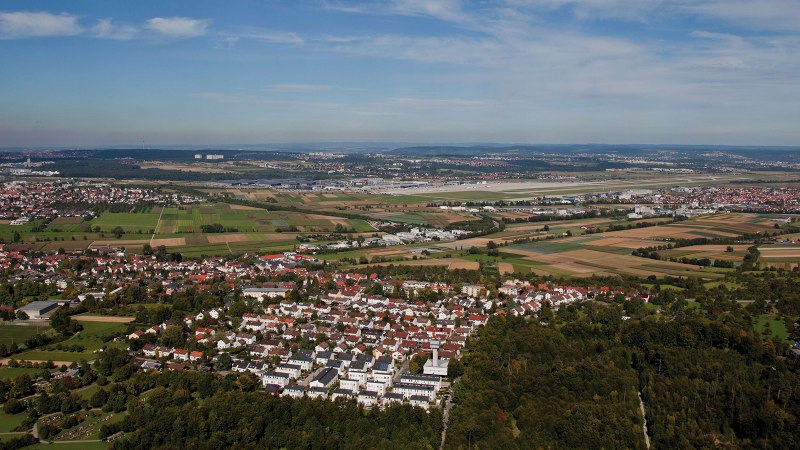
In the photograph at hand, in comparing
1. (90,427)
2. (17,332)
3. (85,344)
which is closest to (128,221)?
(17,332)

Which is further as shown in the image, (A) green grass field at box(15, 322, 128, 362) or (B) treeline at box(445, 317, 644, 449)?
(A) green grass field at box(15, 322, 128, 362)

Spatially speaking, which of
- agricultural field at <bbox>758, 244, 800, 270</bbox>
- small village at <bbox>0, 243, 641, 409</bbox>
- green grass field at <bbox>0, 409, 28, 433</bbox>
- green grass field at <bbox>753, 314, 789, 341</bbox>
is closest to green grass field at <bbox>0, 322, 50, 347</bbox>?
small village at <bbox>0, 243, 641, 409</bbox>

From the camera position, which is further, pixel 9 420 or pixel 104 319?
pixel 104 319

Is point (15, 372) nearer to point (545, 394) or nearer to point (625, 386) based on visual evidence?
point (545, 394)

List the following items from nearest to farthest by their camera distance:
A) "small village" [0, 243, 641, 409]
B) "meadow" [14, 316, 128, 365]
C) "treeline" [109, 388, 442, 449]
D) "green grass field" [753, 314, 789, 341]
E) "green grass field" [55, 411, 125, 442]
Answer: "treeline" [109, 388, 442, 449] < "green grass field" [55, 411, 125, 442] < "small village" [0, 243, 641, 409] < "meadow" [14, 316, 128, 365] < "green grass field" [753, 314, 789, 341]

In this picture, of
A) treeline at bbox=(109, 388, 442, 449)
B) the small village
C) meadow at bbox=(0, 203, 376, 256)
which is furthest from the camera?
meadow at bbox=(0, 203, 376, 256)

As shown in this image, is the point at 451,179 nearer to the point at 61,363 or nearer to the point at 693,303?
the point at 693,303

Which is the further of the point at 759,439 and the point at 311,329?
the point at 311,329

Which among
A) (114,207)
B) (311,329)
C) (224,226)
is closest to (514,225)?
(224,226)

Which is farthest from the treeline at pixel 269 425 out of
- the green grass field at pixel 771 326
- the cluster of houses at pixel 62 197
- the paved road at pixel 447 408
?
the cluster of houses at pixel 62 197

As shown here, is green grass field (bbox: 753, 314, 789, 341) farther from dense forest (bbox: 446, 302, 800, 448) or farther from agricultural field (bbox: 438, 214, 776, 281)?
agricultural field (bbox: 438, 214, 776, 281)

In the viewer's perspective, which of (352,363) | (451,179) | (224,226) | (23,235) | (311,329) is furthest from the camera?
(451,179)
